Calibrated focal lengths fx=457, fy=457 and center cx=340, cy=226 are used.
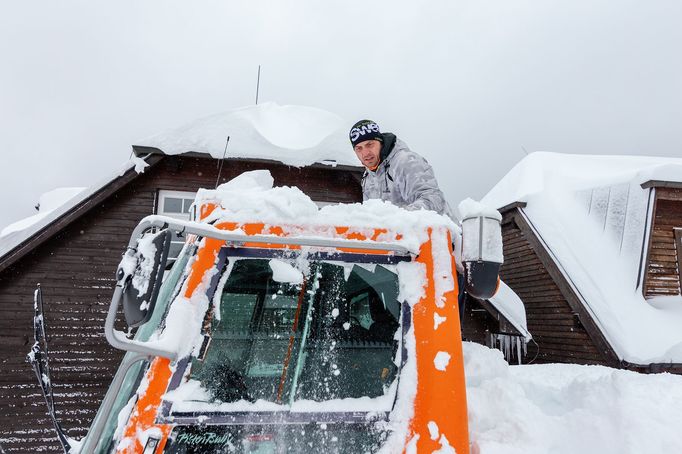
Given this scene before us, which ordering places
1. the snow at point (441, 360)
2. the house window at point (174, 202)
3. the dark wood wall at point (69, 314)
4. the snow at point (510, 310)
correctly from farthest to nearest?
the snow at point (510, 310)
the house window at point (174, 202)
the dark wood wall at point (69, 314)
the snow at point (441, 360)

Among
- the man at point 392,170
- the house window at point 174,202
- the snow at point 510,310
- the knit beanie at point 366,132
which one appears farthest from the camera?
the snow at point 510,310

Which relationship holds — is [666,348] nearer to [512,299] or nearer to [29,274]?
[512,299]

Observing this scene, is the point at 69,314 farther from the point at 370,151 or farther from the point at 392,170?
the point at 392,170

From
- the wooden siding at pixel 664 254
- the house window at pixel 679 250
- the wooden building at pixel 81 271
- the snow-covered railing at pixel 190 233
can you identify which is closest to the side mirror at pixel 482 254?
the snow-covered railing at pixel 190 233

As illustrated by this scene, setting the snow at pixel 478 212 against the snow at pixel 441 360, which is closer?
the snow at pixel 441 360

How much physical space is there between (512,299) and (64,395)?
8568mm

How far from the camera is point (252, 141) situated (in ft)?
28.6

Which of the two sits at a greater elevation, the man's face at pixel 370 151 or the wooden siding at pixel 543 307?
the man's face at pixel 370 151

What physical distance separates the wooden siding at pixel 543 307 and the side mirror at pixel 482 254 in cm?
1021

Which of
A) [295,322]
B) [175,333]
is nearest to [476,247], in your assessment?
[295,322]

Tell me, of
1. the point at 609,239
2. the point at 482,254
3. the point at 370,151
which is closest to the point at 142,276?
the point at 482,254

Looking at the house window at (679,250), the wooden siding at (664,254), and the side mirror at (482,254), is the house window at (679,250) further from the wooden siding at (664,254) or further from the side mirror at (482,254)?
the side mirror at (482,254)

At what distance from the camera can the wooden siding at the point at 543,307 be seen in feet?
36.4

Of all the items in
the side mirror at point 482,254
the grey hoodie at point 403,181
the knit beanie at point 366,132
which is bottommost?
the side mirror at point 482,254
